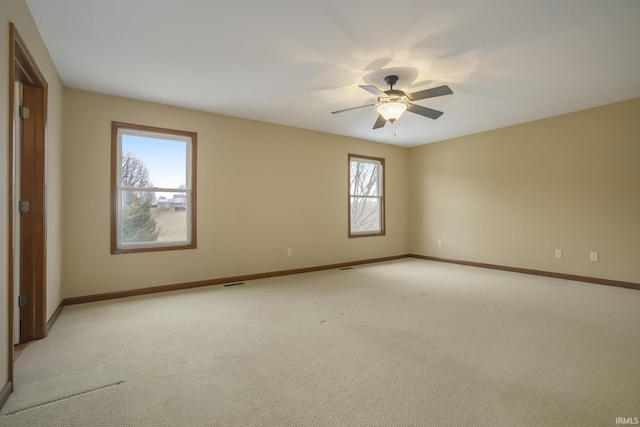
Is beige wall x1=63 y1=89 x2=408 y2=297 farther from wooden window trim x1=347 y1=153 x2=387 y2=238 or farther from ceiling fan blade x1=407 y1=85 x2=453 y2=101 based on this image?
ceiling fan blade x1=407 y1=85 x2=453 y2=101

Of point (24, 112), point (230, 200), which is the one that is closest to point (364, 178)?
point (230, 200)

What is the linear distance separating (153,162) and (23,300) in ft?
6.98

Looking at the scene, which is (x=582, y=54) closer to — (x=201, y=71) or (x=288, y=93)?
(x=288, y=93)

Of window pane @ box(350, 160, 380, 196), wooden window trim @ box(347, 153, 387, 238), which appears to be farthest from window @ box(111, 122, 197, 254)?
window pane @ box(350, 160, 380, 196)

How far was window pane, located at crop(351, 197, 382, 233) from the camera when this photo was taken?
616 centimetres

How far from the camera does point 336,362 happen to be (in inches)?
84.0

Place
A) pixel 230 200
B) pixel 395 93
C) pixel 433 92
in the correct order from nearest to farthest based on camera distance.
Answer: pixel 433 92
pixel 395 93
pixel 230 200

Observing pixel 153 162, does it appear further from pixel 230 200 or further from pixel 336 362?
pixel 336 362

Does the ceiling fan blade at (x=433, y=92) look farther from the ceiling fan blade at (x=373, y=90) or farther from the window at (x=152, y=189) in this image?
the window at (x=152, y=189)

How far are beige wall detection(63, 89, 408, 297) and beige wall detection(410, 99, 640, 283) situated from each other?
112cm

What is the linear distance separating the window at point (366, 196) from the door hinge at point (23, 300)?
4575mm

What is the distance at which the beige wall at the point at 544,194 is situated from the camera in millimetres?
4141

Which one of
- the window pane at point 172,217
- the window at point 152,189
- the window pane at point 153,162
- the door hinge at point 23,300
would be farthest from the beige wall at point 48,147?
the window pane at point 172,217

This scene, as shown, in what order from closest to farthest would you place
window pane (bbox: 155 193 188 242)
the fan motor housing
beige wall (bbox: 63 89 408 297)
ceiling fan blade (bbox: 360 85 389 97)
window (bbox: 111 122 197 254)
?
1. ceiling fan blade (bbox: 360 85 389 97)
2. the fan motor housing
3. beige wall (bbox: 63 89 408 297)
4. window (bbox: 111 122 197 254)
5. window pane (bbox: 155 193 188 242)
